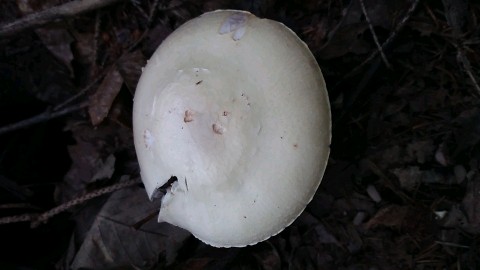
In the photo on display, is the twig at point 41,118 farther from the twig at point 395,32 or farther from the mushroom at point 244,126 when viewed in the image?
the twig at point 395,32

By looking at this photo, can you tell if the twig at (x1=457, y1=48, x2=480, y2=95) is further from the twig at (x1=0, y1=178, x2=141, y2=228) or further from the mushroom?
the twig at (x1=0, y1=178, x2=141, y2=228)

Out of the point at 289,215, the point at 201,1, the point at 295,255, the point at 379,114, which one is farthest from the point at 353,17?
the point at 295,255

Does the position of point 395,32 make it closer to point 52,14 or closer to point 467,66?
point 467,66

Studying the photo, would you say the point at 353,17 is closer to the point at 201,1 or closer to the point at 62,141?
the point at 201,1

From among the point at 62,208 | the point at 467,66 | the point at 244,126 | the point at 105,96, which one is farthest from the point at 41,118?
the point at 467,66

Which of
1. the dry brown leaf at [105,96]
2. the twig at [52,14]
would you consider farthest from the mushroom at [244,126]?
the twig at [52,14]

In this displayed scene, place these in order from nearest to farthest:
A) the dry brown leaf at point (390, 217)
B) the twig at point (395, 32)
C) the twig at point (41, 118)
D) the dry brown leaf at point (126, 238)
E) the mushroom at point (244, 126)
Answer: the mushroom at point (244, 126)
the twig at point (395, 32)
the dry brown leaf at point (390, 217)
the dry brown leaf at point (126, 238)
the twig at point (41, 118)
